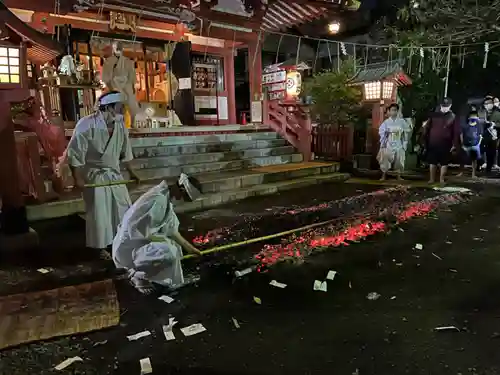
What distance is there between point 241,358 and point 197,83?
48.4ft

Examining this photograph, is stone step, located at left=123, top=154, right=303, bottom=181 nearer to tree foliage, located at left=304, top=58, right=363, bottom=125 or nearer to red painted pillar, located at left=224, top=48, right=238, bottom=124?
tree foliage, located at left=304, top=58, right=363, bottom=125

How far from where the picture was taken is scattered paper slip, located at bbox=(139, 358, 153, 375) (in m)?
2.87

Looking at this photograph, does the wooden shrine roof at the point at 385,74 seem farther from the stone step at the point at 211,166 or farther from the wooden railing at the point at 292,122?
the stone step at the point at 211,166

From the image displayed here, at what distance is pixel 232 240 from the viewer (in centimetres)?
634

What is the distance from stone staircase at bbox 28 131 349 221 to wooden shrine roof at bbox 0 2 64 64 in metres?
3.17

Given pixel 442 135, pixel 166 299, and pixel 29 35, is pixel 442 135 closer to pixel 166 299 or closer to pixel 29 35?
pixel 166 299

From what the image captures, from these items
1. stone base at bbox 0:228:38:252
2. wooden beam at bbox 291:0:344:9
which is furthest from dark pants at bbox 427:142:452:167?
stone base at bbox 0:228:38:252

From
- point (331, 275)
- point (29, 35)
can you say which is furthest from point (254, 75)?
point (331, 275)

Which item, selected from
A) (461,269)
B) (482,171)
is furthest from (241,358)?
(482,171)

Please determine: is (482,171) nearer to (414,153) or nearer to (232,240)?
(414,153)

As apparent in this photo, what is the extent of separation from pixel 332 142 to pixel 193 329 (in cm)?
1329

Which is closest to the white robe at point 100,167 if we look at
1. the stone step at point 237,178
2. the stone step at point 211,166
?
the stone step at point 237,178

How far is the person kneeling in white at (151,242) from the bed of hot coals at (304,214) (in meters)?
1.74

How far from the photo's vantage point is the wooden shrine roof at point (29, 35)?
5781 millimetres
